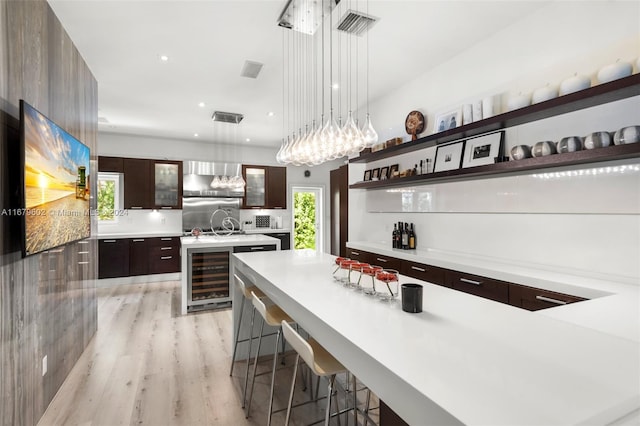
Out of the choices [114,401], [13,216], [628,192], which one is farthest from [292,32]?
[114,401]

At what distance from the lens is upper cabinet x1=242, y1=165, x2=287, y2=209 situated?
7.12 meters

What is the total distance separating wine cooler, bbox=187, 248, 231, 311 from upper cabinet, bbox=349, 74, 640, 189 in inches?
104

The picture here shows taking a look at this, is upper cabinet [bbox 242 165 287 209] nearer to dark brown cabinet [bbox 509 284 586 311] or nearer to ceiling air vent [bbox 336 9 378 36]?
ceiling air vent [bbox 336 9 378 36]

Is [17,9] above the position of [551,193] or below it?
above

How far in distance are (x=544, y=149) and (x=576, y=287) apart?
1.01m

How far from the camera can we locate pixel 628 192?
212 centimetres

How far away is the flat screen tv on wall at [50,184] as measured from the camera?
185 centimetres

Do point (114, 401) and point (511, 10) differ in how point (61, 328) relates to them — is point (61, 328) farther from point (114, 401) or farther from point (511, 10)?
point (511, 10)

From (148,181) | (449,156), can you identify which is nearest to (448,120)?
(449,156)

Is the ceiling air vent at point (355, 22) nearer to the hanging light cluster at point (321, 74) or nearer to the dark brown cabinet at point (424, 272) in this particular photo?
the hanging light cluster at point (321, 74)

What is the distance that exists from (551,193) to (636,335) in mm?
1485

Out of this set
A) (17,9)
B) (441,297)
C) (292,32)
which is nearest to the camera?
(441,297)

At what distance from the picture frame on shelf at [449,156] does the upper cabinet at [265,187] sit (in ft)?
14.4

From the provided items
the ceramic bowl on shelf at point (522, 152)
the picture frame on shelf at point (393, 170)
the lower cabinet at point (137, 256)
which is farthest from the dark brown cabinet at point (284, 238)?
the ceramic bowl on shelf at point (522, 152)
